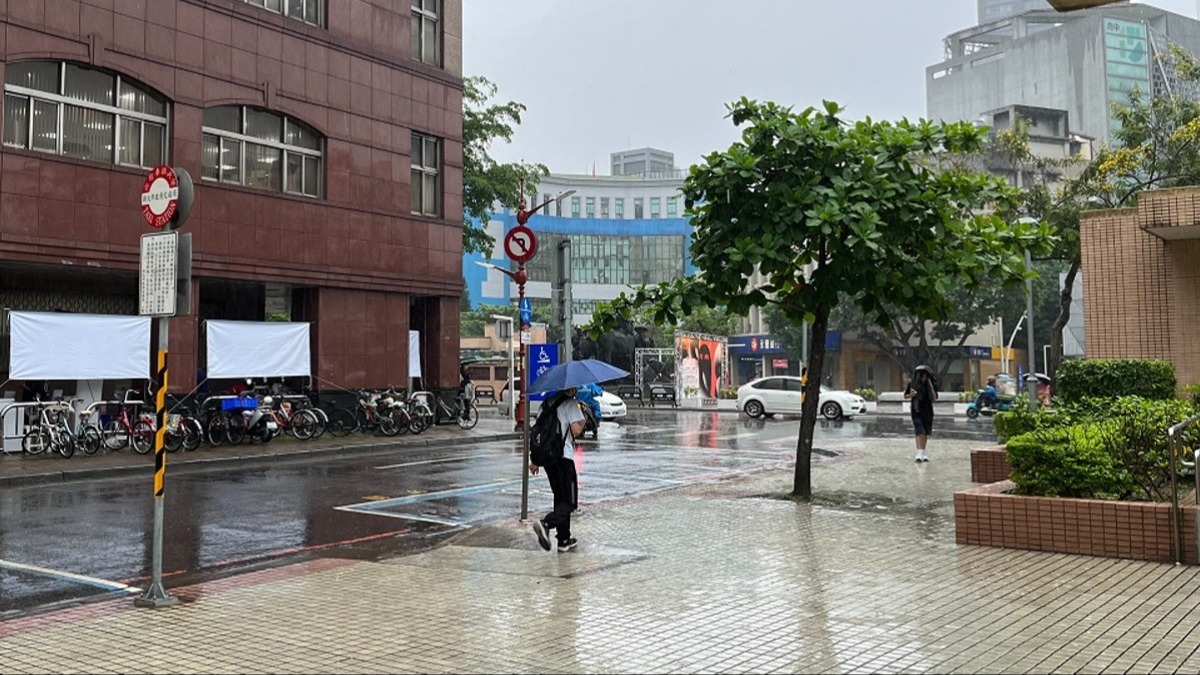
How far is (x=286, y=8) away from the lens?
78.6 ft

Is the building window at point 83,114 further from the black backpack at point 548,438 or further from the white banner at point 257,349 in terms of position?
the black backpack at point 548,438

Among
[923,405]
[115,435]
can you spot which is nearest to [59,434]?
[115,435]

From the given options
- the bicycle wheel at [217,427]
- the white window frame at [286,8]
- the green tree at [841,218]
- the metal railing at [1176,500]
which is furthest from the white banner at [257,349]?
the metal railing at [1176,500]

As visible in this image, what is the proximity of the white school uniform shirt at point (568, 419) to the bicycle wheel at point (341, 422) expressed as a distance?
1583cm

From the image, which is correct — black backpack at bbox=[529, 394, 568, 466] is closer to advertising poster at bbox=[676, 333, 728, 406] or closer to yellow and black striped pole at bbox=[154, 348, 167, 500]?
yellow and black striped pole at bbox=[154, 348, 167, 500]

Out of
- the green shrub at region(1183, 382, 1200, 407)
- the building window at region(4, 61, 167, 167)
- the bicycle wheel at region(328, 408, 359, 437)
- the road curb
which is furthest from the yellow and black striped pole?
the bicycle wheel at region(328, 408, 359, 437)

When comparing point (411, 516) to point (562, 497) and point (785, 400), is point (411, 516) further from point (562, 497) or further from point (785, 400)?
point (785, 400)

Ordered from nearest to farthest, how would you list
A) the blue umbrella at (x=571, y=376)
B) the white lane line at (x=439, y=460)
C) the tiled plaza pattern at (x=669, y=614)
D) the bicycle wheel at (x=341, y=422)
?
the tiled plaza pattern at (x=669, y=614) < the blue umbrella at (x=571, y=376) < the white lane line at (x=439, y=460) < the bicycle wheel at (x=341, y=422)

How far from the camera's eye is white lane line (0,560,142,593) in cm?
797

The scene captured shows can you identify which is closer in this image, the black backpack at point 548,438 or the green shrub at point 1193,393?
the black backpack at point 548,438

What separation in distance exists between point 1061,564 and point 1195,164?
22.3 m

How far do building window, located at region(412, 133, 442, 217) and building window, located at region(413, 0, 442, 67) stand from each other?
228 cm

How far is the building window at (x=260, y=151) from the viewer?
22328 millimetres

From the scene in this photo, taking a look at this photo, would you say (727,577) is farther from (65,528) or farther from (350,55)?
(350,55)
